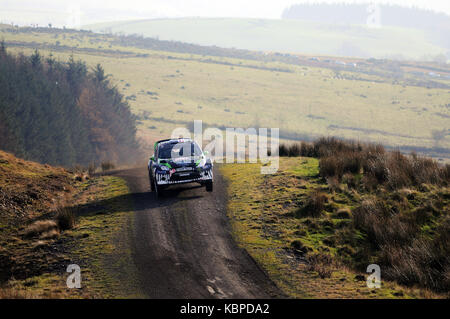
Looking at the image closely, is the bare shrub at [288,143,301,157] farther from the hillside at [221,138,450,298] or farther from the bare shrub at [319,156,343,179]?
the bare shrub at [319,156,343,179]

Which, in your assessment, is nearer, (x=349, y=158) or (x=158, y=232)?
(x=158, y=232)

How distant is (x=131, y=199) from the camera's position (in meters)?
16.9

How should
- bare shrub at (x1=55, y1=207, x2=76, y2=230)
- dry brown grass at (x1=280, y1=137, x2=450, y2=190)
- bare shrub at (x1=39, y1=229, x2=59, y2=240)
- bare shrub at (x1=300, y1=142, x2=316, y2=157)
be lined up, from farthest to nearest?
bare shrub at (x1=300, y1=142, x2=316, y2=157)
dry brown grass at (x1=280, y1=137, x2=450, y2=190)
bare shrub at (x1=55, y1=207, x2=76, y2=230)
bare shrub at (x1=39, y1=229, x2=59, y2=240)

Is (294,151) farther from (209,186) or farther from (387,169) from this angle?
(387,169)

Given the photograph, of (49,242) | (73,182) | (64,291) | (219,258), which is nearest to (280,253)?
(219,258)

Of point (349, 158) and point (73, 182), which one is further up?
point (349, 158)

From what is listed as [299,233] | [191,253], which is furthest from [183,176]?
[191,253]

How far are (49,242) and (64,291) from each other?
358 cm

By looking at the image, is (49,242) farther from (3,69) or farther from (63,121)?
(3,69)

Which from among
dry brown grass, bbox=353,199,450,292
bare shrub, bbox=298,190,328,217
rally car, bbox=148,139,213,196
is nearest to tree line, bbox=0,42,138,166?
rally car, bbox=148,139,213,196

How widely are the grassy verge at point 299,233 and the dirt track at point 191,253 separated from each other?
18.4 inches

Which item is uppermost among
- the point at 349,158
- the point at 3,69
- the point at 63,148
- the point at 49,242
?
the point at 3,69

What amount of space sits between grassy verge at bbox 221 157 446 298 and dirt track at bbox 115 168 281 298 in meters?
0.47

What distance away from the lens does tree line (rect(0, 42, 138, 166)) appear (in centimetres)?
5769
